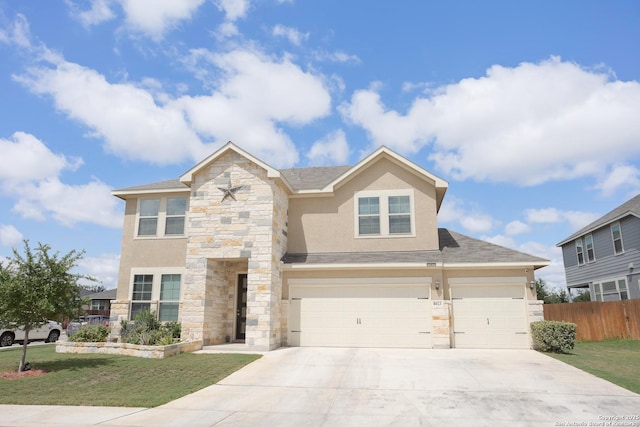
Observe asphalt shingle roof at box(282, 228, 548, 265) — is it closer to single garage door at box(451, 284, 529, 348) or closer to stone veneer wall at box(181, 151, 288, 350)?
single garage door at box(451, 284, 529, 348)

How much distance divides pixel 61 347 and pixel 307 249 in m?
8.89

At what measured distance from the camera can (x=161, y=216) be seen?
17.7m

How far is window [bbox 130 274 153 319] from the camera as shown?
55.5ft

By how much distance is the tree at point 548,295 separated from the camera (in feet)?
124

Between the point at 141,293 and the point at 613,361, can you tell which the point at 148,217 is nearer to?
the point at 141,293

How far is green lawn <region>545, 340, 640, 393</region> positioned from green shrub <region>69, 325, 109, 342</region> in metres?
14.5

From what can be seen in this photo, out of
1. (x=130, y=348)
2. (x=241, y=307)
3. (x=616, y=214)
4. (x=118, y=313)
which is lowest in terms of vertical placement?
(x=130, y=348)

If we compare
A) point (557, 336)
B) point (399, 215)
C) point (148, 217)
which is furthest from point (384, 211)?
point (148, 217)

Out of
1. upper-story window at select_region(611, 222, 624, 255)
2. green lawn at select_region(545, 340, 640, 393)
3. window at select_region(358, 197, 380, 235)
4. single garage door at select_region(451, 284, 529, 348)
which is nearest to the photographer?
green lawn at select_region(545, 340, 640, 393)

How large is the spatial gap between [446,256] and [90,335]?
12.6m

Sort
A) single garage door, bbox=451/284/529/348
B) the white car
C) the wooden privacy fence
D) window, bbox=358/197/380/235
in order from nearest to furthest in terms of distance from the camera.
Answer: single garage door, bbox=451/284/529/348, window, bbox=358/197/380/235, the wooden privacy fence, the white car

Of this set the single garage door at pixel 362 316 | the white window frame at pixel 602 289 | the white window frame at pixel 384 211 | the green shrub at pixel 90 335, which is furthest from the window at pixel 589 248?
the green shrub at pixel 90 335

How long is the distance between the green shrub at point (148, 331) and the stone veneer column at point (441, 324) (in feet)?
28.5

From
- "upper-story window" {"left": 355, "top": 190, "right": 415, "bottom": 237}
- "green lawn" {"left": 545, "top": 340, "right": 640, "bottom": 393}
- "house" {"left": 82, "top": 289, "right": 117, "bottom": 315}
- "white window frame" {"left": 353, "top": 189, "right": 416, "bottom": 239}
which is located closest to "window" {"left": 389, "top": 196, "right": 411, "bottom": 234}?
"upper-story window" {"left": 355, "top": 190, "right": 415, "bottom": 237}
